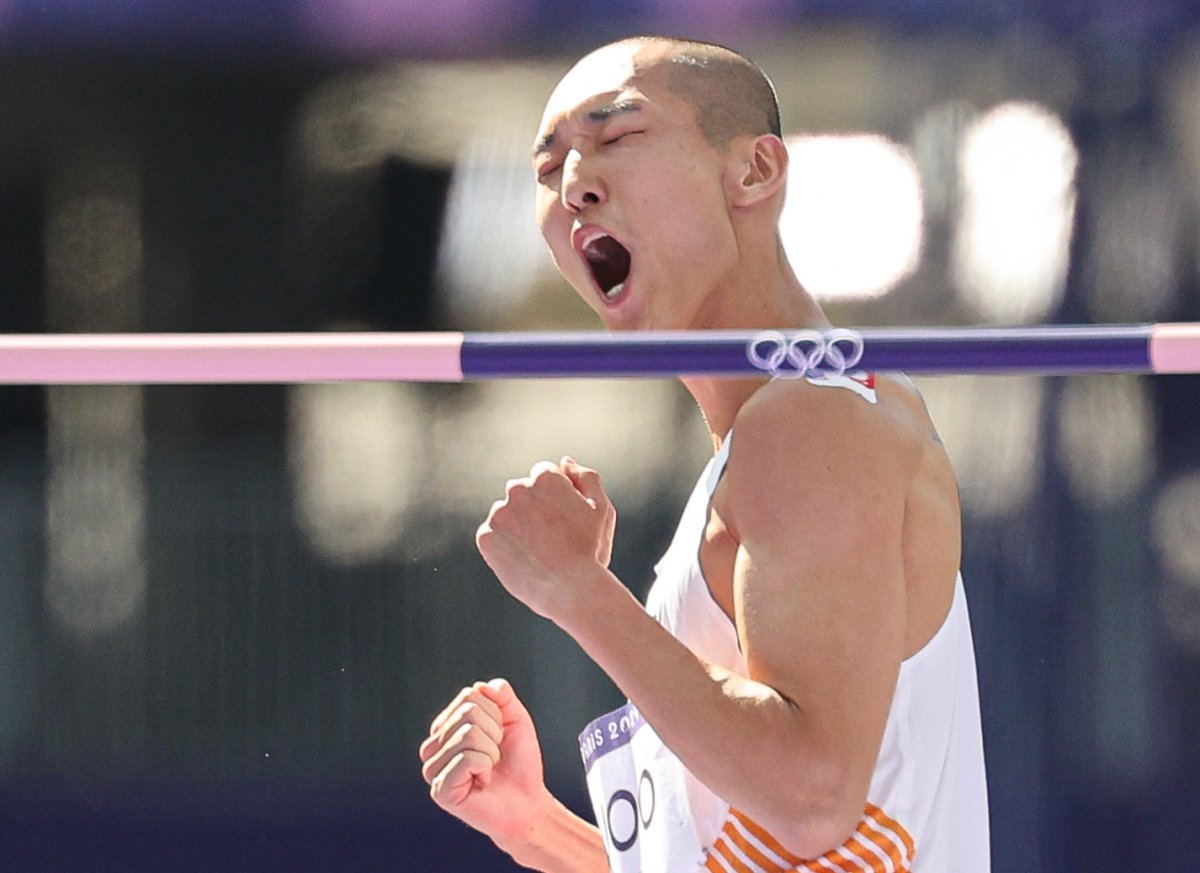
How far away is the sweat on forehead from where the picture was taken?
4.47 feet

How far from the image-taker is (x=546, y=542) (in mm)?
1099

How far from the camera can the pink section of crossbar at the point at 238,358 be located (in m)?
1.12

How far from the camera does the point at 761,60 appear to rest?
7.62ft

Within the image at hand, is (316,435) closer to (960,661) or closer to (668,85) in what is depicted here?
(668,85)

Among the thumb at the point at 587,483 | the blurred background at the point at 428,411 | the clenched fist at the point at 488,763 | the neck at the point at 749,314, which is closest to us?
the thumb at the point at 587,483

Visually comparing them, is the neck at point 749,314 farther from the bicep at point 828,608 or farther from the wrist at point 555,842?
the wrist at point 555,842

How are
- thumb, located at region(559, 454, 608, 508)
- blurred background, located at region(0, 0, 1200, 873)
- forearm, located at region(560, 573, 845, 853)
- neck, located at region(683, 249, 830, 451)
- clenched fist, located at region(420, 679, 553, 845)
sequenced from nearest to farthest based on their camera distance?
forearm, located at region(560, 573, 845, 853), thumb, located at region(559, 454, 608, 508), neck, located at region(683, 249, 830, 451), clenched fist, located at region(420, 679, 553, 845), blurred background, located at region(0, 0, 1200, 873)

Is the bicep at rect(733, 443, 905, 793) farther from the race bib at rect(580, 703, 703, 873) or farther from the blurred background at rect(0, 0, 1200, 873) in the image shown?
the blurred background at rect(0, 0, 1200, 873)

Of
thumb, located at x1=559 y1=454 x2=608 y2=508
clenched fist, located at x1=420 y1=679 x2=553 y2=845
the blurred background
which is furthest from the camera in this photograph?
the blurred background

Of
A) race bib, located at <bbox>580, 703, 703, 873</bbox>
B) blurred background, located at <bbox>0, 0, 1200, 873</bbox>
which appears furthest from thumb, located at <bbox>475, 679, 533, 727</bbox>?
blurred background, located at <bbox>0, 0, 1200, 873</bbox>

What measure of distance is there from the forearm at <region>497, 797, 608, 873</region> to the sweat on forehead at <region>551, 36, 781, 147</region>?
0.62 meters

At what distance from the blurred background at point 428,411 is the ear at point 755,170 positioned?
0.93 metres

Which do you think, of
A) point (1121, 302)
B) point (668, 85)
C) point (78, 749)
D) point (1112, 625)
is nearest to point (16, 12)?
point (78, 749)

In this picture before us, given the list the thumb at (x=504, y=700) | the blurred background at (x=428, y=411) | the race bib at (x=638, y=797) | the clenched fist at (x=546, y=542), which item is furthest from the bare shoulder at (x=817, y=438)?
the blurred background at (x=428, y=411)
